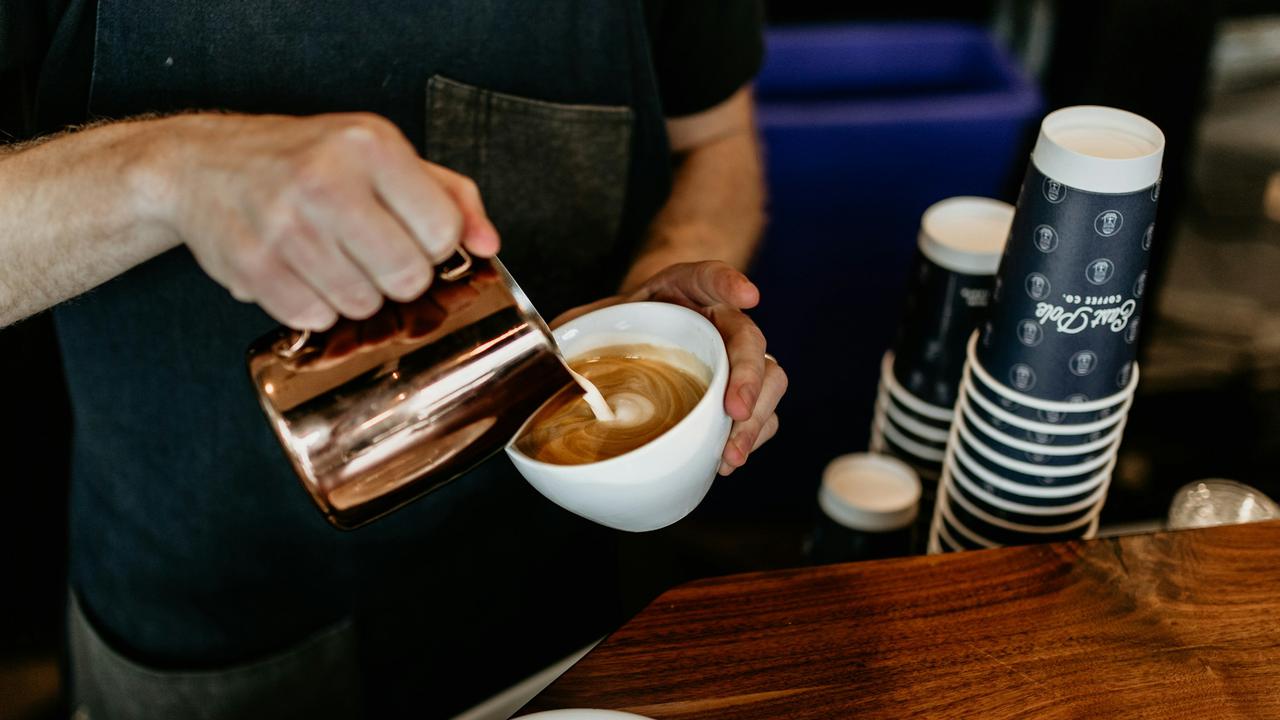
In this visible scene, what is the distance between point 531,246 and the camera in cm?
147

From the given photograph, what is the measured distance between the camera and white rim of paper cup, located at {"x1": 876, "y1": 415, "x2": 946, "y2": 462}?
1411 mm

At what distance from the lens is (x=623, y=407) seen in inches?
42.1

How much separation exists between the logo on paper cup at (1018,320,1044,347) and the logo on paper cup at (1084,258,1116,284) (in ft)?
0.24

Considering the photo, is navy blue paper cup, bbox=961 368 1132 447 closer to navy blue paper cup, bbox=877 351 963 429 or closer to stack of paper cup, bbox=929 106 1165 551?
stack of paper cup, bbox=929 106 1165 551

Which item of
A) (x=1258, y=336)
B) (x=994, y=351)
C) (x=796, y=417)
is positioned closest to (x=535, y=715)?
(x=994, y=351)

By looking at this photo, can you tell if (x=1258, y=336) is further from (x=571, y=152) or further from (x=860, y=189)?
(x=571, y=152)

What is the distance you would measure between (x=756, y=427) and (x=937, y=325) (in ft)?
1.31

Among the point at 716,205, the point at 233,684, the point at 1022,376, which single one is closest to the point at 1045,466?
the point at 1022,376

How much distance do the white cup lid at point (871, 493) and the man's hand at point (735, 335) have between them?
0.21m

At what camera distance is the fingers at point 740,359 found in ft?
3.19

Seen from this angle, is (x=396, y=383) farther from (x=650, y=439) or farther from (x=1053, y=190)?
(x=1053, y=190)

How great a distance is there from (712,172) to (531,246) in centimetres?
34

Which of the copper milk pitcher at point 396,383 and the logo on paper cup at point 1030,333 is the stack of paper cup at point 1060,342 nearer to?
the logo on paper cup at point 1030,333

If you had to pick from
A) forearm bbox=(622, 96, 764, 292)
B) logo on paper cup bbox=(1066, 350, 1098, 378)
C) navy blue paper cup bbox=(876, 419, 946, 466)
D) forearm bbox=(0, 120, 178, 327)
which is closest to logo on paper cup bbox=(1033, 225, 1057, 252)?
logo on paper cup bbox=(1066, 350, 1098, 378)
